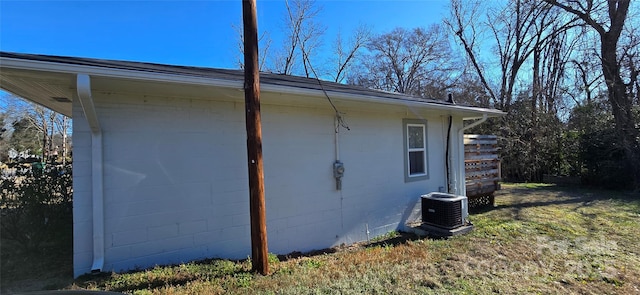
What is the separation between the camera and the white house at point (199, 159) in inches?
137

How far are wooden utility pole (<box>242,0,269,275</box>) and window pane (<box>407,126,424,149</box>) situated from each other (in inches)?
162

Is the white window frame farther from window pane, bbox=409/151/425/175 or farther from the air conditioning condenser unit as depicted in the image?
the air conditioning condenser unit

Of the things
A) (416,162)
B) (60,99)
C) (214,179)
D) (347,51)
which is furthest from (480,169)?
(347,51)

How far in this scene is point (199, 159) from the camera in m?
4.17

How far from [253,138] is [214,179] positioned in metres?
1.26

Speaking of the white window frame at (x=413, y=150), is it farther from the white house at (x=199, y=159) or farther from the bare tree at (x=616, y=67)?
the bare tree at (x=616, y=67)

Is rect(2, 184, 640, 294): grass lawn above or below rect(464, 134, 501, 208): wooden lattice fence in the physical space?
below

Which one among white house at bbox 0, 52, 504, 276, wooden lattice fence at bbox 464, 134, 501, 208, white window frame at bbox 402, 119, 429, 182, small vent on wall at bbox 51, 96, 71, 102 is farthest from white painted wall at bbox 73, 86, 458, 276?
wooden lattice fence at bbox 464, 134, 501, 208

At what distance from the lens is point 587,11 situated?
11203 millimetres

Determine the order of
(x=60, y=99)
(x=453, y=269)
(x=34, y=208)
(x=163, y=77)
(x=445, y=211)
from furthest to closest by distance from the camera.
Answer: (x=445, y=211)
(x=34, y=208)
(x=60, y=99)
(x=453, y=269)
(x=163, y=77)

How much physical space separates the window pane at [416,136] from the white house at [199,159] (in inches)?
20.9

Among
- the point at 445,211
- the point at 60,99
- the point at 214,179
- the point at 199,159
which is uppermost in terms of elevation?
the point at 60,99

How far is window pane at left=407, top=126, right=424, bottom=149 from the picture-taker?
6.68m

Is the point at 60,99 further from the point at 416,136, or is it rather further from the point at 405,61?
the point at 405,61
